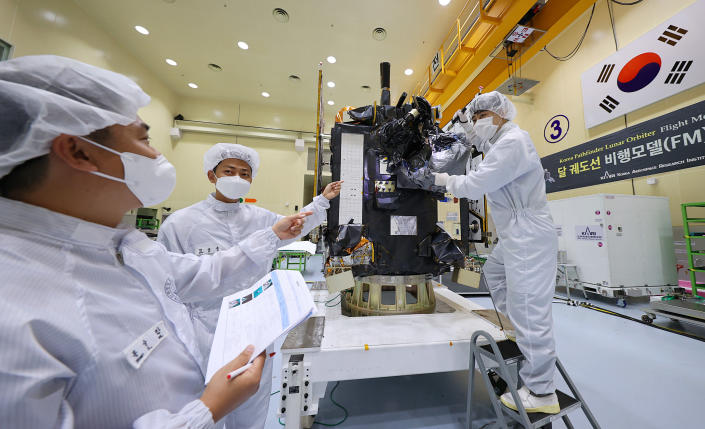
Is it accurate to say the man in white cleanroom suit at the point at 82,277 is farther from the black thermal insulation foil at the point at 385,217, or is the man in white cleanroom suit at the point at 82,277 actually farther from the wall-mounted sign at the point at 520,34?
the wall-mounted sign at the point at 520,34

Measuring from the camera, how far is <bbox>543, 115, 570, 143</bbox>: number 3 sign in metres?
4.76

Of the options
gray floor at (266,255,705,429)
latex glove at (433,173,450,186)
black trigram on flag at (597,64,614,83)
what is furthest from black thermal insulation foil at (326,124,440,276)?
black trigram on flag at (597,64,614,83)

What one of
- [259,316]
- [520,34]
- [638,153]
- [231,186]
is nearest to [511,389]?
[259,316]

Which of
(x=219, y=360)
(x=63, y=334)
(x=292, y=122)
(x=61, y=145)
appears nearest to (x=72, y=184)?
(x=61, y=145)

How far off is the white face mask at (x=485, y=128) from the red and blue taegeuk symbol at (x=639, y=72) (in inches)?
155

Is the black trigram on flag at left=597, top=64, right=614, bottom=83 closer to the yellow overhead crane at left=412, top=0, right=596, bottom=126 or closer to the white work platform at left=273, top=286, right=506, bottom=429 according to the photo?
the yellow overhead crane at left=412, top=0, right=596, bottom=126

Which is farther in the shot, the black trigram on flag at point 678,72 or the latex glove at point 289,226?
the black trigram on flag at point 678,72

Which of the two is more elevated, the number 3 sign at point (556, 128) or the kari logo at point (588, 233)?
the number 3 sign at point (556, 128)

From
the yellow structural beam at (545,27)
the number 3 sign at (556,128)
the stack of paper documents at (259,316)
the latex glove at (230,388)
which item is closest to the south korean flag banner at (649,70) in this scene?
the number 3 sign at (556,128)

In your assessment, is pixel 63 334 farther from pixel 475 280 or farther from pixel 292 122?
pixel 292 122

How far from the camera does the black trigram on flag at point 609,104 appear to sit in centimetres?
392

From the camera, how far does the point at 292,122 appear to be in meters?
8.69

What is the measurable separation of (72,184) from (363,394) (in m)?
2.00

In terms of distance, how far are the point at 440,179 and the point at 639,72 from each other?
4.39 metres
